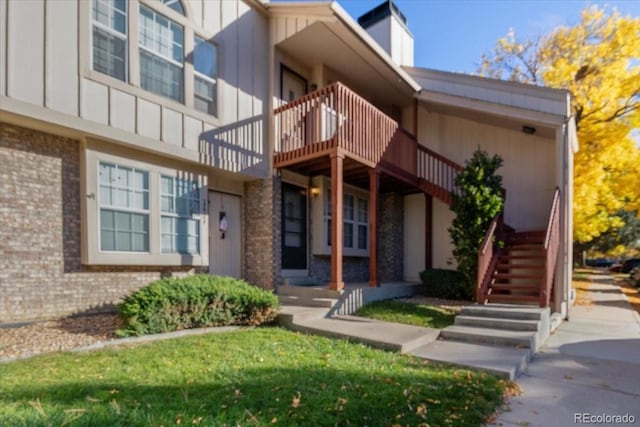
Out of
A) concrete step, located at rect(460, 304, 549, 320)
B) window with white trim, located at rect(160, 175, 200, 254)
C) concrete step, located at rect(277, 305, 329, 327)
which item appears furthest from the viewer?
window with white trim, located at rect(160, 175, 200, 254)

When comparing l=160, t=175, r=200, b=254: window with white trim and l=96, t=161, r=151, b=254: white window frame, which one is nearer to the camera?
l=96, t=161, r=151, b=254: white window frame

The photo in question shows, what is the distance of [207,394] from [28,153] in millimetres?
4674

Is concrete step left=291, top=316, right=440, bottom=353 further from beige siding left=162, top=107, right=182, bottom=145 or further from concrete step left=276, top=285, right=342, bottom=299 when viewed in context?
beige siding left=162, top=107, right=182, bottom=145

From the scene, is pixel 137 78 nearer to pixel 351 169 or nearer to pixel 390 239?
→ pixel 351 169

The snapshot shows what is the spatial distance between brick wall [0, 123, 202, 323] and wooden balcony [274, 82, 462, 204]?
13.4ft

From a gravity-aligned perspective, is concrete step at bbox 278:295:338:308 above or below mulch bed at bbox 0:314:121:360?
below

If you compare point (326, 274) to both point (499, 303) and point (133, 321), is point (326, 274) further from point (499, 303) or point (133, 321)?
point (133, 321)

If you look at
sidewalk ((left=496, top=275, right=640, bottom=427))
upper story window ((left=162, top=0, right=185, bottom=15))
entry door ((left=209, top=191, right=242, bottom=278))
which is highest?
upper story window ((left=162, top=0, right=185, bottom=15))

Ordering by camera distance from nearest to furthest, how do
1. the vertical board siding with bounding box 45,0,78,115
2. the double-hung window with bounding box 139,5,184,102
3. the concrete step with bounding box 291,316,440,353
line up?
the concrete step with bounding box 291,316,440,353 < the vertical board siding with bounding box 45,0,78,115 < the double-hung window with bounding box 139,5,184,102

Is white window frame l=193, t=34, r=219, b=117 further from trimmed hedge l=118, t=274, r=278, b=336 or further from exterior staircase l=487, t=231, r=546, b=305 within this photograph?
exterior staircase l=487, t=231, r=546, b=305

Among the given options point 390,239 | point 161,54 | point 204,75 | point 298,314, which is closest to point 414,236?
Result: point 390,239

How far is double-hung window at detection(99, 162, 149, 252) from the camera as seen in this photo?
5910 mm

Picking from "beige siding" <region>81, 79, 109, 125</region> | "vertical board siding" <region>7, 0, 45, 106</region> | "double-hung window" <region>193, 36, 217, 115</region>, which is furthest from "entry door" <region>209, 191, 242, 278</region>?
"vertical board siding" <region>7, 0, 45, 106</region>

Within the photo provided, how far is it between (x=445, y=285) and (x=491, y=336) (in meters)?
3.63
